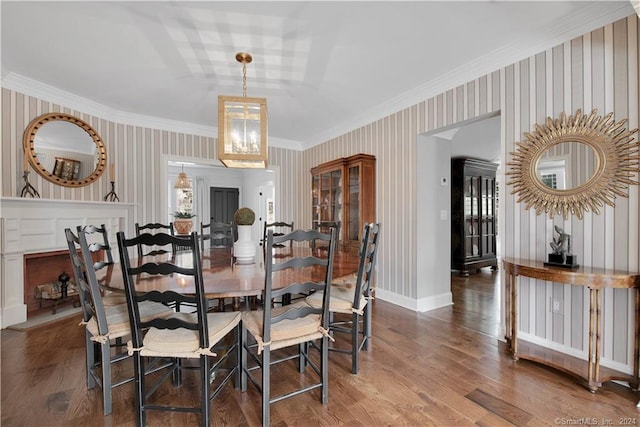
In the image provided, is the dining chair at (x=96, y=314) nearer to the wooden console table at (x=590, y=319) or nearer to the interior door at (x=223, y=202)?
the wooden console table at (x=590, y=319)

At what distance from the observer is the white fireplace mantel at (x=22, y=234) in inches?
109

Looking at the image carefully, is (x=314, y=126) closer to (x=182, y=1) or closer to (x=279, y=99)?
(x=279, y=99)

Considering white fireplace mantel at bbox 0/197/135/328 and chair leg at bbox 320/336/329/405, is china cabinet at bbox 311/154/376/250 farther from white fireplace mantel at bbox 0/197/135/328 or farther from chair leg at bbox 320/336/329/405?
white fireplace mantel at bbox 0/197/135/328

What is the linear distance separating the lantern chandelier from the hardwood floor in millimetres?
1615

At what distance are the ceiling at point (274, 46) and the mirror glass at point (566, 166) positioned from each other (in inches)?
32.8

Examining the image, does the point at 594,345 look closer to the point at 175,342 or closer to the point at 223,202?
the point at 175,342

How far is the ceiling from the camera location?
1.97 meters

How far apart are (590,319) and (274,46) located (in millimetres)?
3011

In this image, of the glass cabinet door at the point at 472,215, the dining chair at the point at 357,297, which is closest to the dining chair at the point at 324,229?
the dining chair at the point at 357,297

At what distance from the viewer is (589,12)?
6.42ft

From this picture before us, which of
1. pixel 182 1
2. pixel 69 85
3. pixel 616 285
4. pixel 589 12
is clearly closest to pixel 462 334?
pixel 616 285

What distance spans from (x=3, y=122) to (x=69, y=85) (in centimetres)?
70

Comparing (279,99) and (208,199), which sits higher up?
(279,99)

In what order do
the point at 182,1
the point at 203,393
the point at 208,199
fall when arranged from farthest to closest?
the point at 208,199 → the point at 182,1 → the point at 203,393
